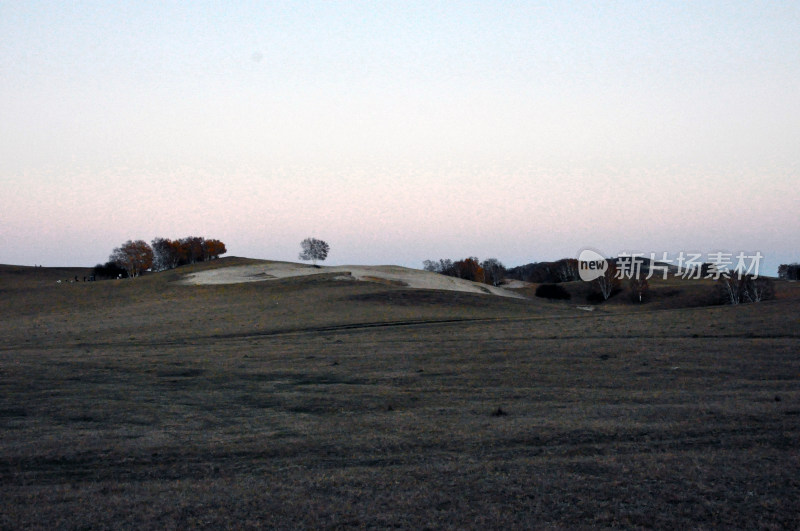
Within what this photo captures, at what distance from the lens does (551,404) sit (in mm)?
15203

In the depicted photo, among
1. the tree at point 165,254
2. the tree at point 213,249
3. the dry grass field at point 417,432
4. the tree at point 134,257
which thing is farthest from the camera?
the tree at point 213,249

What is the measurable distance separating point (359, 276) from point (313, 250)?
2627 cm

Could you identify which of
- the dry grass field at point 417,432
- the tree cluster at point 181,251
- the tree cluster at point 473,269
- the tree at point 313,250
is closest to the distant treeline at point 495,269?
the tree cluster at point 473,269

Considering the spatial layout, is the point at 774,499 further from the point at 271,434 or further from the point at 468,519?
the point at 271,434

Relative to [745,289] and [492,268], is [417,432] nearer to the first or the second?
[745,289]

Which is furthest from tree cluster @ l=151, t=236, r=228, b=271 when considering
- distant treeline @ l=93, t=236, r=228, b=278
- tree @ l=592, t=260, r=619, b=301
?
tree @ l=592, t=260, r=619, b=301

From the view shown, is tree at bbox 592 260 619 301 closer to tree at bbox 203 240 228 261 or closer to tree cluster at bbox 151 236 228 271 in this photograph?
tree cluster at bbox 151 236 228 271

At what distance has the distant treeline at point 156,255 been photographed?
135 meters

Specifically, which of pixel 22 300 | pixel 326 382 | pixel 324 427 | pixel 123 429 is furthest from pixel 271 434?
pixel 22 300

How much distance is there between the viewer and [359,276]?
80.9 m

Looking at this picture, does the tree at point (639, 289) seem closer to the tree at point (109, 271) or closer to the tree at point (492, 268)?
the tree at point (492, 268)

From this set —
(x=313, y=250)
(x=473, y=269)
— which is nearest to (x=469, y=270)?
(x=473, y=269)

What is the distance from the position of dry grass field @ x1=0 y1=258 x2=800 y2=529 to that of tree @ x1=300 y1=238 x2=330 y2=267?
2847 inches

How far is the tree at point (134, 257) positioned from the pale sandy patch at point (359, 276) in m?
46.0
